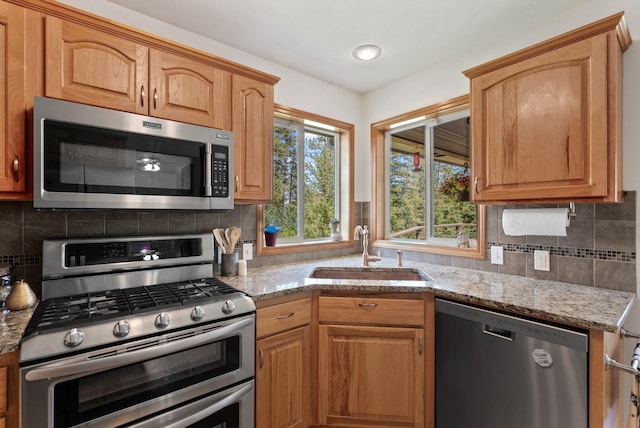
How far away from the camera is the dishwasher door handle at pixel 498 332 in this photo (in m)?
1.42

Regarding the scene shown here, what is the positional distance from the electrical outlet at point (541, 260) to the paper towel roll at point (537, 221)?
0.22 metres

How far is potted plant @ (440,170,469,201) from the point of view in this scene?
7.71 ft

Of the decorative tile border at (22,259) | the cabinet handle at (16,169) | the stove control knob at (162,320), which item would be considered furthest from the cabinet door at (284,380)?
the cabinet handle at (16,169)

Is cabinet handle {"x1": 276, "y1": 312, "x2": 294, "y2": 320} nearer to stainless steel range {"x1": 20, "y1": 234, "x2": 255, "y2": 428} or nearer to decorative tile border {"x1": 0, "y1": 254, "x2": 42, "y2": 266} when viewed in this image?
stainless steel range {"x1": 20, "y1": 234, "x2": 255, "y2": 428}

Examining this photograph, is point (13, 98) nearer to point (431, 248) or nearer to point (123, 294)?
point (123, 294)

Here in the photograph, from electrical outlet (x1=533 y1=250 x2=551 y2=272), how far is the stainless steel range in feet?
5.48

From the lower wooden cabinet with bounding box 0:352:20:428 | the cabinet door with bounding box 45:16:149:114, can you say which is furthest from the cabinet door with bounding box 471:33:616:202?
the lower wooden cabinet with bounding box 0:352:20:428

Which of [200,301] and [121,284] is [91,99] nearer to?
[121,284]

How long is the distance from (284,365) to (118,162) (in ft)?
4.28

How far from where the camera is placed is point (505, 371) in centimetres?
143

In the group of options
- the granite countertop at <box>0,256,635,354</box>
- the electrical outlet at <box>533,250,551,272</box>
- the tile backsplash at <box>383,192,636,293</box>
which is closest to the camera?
the granite countertop at <box>0,256,635,354</box>

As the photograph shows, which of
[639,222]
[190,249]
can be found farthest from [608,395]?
[190,249]

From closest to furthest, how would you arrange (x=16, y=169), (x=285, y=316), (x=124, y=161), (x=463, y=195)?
(x=16, y=169) < (x=124, y=161) < (x=285, y=316) < (x=463, y=195)

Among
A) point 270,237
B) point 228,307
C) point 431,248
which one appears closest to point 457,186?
point 431,248
